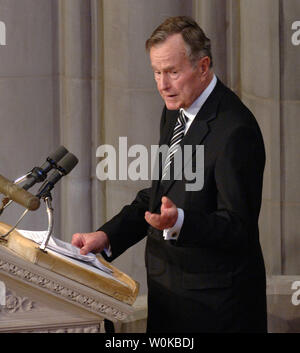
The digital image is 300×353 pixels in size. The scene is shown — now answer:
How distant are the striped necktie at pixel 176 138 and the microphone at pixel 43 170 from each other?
1.32 ft

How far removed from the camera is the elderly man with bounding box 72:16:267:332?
3.02 meters

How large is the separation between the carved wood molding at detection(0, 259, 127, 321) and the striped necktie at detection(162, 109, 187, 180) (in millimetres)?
621

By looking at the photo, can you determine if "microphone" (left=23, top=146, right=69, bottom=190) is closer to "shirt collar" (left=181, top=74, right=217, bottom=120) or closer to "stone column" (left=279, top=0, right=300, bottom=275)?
"shirt collar" (left=181, top=74, right=217, bottom=120)

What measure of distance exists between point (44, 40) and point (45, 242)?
2.85 metres

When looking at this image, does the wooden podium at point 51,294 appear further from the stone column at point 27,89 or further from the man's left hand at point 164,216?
the stone column at point 27,89

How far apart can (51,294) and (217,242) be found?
A: 57 centimetres

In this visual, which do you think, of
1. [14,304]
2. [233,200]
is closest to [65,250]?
[14,304]

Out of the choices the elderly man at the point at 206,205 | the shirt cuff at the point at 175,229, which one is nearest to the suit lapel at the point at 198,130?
the elderly man at the point at 206,205

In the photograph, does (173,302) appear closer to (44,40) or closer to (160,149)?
(160,149)

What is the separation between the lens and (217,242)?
2.95 meters

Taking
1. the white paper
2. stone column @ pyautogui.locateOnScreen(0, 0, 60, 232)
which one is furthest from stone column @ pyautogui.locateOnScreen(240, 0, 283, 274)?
the white paper

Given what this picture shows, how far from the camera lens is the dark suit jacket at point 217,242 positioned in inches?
118

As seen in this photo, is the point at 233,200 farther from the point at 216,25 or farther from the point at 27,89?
the point at 27,89

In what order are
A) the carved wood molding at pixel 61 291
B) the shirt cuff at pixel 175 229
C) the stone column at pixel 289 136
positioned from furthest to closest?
1. the stone column at pixel 289 136
2. the shirt cuff at pixel 175 229
3. the carved wood molding at pixel 61 291
